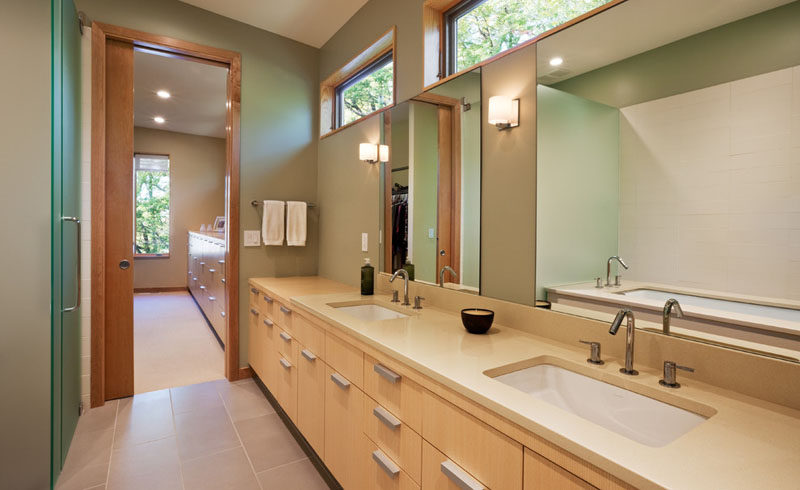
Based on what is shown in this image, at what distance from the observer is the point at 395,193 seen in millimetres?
2424

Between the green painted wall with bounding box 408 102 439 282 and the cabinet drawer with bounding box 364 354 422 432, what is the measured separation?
2.51 feet

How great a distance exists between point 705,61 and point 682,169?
0.93 ft

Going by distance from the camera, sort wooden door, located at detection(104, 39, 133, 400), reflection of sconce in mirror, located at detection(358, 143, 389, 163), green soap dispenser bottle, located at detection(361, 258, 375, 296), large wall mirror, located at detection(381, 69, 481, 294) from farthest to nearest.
→ wooden door, located at detection(104, 39, 133, 400) → reflection of sconce in mirror, located at detection(358, 143, 389, 163) → green soap dispenser bottle, located at detection(361, 258, 375, 296) → large wall mirror, located at detection(381, 69, 481, 294)

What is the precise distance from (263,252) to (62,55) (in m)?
1.75

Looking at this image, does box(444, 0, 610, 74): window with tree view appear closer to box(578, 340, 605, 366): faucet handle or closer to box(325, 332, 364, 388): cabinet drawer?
box(578, 340, 605, 366): faucet handle

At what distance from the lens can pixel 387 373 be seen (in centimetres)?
129

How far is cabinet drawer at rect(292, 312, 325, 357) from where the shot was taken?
1.84 metres

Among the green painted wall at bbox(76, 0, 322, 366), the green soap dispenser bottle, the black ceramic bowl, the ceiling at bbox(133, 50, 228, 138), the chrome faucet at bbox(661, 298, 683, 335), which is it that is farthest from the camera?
the ceiling at bbox(133, 50, 228, 138)

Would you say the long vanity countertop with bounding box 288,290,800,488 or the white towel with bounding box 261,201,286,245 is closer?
the long vanity countertop with bounding box 288,290,800,488

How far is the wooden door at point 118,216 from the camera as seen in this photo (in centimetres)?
269

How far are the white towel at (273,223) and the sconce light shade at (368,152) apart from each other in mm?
924

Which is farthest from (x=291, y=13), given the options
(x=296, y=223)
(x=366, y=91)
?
(x=296, y=223)

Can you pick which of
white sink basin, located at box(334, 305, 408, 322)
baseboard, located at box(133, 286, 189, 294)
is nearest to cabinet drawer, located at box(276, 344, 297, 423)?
white sink basin, located at box(334, 305, 408, 322)

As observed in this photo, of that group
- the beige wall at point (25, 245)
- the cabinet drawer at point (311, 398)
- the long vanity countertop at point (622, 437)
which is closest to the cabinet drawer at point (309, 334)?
the cabinet drawer at point (311, 398)
